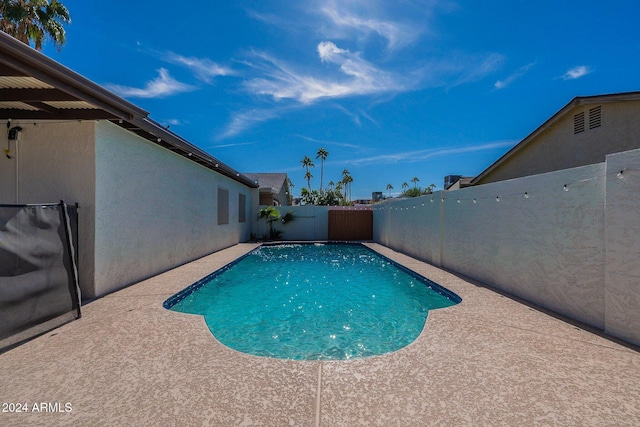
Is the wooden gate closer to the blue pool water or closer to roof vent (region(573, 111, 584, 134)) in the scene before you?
the blue pool water

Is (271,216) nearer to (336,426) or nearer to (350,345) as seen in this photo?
(350,345)

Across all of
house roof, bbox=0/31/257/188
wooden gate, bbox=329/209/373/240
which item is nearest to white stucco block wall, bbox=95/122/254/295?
house roof, bbox=0/31/257/188

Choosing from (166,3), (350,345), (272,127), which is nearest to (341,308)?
(350,345)

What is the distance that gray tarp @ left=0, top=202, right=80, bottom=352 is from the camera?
3139 millimetres

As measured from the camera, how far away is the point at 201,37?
8.62 meters

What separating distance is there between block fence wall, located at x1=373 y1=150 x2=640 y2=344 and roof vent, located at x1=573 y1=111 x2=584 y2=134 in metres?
4.95

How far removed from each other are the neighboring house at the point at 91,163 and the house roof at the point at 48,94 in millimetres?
11

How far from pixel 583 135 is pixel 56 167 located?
44.3 ft

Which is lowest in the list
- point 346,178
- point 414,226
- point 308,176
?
point 414,226

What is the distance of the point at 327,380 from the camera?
2.46 m

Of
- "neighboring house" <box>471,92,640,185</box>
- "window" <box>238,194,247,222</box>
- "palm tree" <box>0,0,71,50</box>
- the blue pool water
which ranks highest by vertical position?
→ "palm tree" <box>0,0,71,50</box>

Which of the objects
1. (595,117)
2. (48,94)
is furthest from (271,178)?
(595,117)

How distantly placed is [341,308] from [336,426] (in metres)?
3.54

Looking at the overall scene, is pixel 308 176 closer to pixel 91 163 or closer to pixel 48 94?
pixel 91 163
